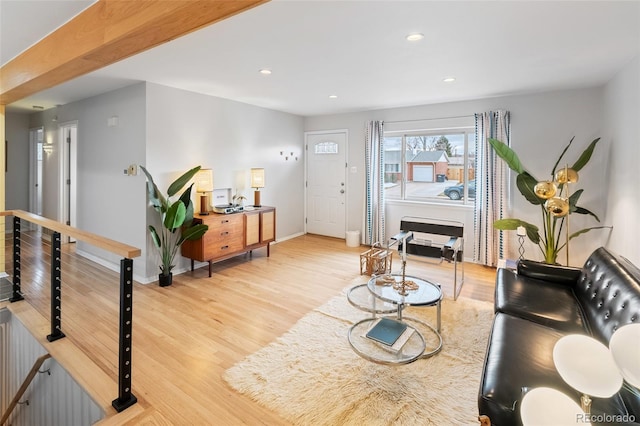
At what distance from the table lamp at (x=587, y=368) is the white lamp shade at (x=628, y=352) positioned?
0.05ft

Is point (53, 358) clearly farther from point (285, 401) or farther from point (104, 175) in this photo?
point (104, 175)

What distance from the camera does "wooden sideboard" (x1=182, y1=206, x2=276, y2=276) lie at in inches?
166

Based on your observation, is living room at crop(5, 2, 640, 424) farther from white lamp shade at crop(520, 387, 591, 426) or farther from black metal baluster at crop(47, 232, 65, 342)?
white lamp shade at crop(520, 387, 591, 426)

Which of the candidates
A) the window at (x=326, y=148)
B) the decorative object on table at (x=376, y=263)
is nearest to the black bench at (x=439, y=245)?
the decorative object on table at (x=376, y=263)

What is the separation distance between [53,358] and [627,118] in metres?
5.37

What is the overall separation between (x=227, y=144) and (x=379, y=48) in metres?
2.93

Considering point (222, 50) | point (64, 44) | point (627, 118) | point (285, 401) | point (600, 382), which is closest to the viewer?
point (600, 382)

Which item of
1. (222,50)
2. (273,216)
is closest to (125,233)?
(273,216)

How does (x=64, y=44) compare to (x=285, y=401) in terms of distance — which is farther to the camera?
(x=64, y=44)

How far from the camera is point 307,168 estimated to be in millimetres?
6730

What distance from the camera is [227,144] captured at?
4980 millimetres

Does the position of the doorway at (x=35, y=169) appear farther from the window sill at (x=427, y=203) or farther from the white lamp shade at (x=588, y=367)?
the white lamp shade at (x=588, y=367)

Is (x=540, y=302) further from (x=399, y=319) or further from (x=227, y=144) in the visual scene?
(x=227, y=144)

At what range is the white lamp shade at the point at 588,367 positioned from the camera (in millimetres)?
740
